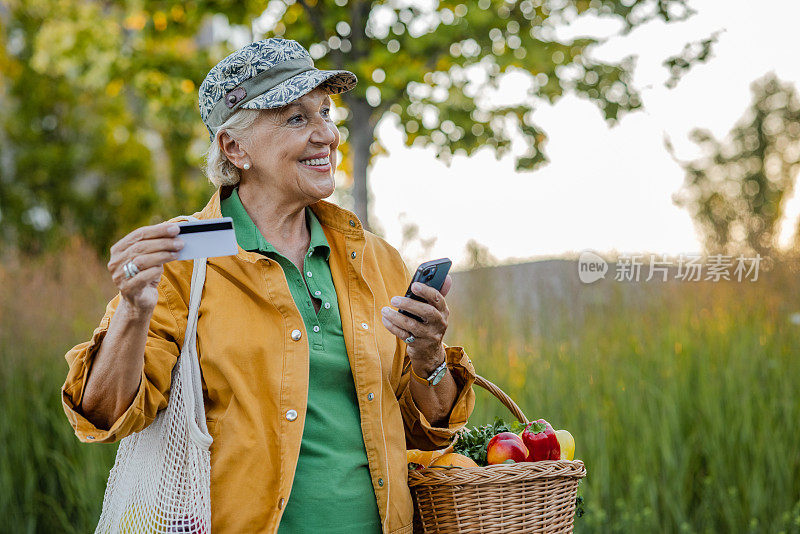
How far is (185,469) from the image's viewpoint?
1.77 metres

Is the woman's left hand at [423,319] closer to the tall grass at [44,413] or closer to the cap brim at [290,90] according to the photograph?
the cap brim at [290,90]

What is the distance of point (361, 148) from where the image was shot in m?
4.89

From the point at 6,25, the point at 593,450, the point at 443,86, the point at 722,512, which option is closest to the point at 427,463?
the point at 593,450

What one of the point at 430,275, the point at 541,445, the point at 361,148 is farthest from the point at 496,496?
the point at 361,148

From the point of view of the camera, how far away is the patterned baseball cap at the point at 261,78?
1.98 m

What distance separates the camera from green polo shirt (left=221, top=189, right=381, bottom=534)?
1.83 m

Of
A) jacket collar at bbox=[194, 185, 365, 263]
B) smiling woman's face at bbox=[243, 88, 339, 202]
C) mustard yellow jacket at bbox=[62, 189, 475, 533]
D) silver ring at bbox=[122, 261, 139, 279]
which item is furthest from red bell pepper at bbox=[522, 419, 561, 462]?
silver ring at bbox=[122, 261, 139, 279]

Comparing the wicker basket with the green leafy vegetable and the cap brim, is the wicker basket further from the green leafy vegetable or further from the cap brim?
the cap brim

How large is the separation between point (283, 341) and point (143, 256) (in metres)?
0.42

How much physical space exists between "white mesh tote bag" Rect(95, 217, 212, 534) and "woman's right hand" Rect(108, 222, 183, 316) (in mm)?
238

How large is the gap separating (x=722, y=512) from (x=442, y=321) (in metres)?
2.48

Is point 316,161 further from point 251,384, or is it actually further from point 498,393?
point 498,393

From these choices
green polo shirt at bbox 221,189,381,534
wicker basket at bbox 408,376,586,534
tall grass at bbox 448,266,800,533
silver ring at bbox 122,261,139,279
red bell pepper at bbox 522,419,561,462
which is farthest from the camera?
tall grass at bbox 448,266,800,533

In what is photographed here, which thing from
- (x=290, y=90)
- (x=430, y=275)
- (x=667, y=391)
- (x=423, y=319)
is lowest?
(x=667, y=391)
